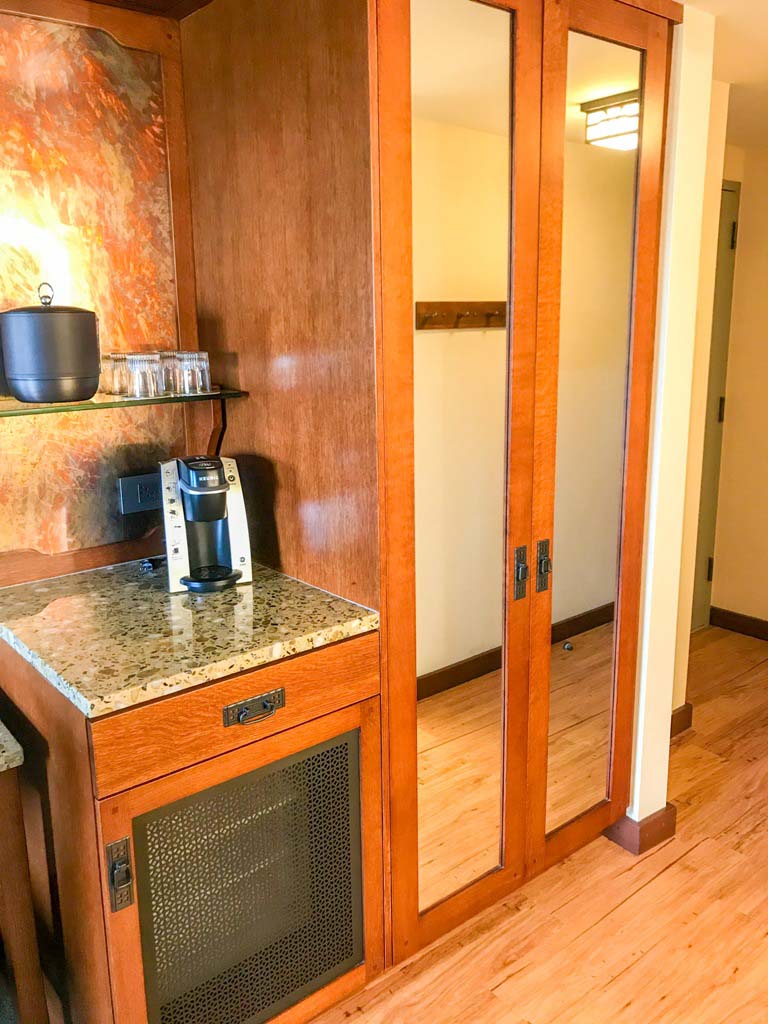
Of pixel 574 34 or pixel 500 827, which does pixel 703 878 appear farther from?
pixel 574 34

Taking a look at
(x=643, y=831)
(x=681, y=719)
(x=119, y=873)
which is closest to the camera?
(x=119, y=873)

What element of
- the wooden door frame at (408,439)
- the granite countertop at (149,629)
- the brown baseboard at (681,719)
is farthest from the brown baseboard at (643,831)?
the granite countertop at (149,629)

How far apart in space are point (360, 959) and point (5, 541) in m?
1.24

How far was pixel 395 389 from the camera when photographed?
1729 millimetres

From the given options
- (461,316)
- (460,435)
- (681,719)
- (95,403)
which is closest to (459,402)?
(460,435)

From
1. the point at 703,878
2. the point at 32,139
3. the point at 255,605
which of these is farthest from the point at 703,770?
the point at 32,139

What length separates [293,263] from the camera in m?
1.82

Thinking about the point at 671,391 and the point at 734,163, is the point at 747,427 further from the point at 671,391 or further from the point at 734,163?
the point at 671,391

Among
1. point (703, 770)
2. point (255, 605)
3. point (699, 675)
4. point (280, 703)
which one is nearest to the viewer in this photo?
point (280, 703)

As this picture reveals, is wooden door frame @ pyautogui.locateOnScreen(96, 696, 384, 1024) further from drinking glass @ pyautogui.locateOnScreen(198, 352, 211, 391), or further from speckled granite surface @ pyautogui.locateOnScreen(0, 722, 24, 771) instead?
drinking glass @ pyautogui.locateOnScreen(198, 352, 211, 391)

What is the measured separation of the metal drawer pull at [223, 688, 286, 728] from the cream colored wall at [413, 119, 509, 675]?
0.39 metres

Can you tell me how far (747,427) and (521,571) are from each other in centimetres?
247

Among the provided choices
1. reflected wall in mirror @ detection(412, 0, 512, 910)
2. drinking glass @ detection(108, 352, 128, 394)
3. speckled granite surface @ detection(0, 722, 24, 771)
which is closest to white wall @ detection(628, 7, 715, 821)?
reflected wall in mirror @ detection(412, 0, 512, 910)

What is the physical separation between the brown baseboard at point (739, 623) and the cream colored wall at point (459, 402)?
2.60m
